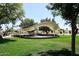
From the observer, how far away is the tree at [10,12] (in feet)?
10.1

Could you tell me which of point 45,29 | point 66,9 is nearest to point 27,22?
point 45,29

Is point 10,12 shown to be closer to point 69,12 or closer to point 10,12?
point 10,12

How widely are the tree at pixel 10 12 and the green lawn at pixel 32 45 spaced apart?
24 cm

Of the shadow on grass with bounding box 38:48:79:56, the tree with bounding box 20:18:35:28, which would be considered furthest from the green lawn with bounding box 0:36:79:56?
the tree with bounding box 20:18:35:28

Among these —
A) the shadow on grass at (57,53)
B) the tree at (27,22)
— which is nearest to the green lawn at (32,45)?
the shadow on grass at (57,53)

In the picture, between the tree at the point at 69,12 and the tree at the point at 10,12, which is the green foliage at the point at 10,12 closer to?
the tree at the point at 10,12

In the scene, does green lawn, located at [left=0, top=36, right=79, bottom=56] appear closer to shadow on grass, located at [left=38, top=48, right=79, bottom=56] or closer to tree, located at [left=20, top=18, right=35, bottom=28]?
shadow on grass, located at [left=38, top=48, right=79, bottom=56]

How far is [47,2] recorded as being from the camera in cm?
305

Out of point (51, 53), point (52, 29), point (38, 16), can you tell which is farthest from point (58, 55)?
point (38, 16)

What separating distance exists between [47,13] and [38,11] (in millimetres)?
106

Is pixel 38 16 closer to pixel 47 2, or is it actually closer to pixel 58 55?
pixel 47 2

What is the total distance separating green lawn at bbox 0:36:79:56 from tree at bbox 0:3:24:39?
0.24m

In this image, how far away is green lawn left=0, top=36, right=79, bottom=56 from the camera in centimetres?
305

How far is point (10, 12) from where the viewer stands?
3137mm
